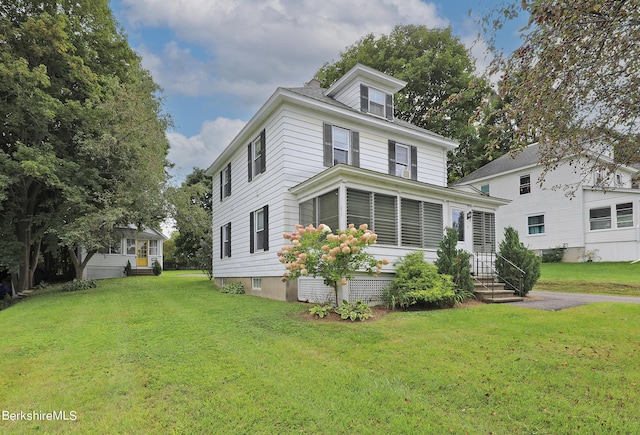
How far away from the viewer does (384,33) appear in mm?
26547

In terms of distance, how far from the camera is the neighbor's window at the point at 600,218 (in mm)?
19016

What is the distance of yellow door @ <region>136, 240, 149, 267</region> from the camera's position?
26906mm

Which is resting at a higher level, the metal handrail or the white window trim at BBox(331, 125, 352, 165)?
the white window trim at BBox(331, 125, 352, 165)

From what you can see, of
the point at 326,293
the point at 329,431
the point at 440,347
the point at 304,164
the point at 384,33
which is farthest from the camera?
the point at 384,33

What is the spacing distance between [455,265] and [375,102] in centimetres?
681

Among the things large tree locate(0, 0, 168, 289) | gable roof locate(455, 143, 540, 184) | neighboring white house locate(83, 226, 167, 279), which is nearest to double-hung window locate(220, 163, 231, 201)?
large tree locate(0, 0, 168, 289)

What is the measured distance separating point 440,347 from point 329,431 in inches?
105

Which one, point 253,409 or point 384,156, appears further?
point 384,156

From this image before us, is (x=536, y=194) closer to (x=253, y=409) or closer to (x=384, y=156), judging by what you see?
(x=384, y=156)

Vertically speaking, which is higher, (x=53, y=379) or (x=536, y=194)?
(x=536, y=194)

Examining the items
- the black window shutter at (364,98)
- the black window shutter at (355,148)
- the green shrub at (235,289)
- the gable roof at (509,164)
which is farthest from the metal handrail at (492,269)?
the gable roof at (509,164)

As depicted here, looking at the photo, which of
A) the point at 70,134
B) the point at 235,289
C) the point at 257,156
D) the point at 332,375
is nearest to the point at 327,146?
the point at 257,156

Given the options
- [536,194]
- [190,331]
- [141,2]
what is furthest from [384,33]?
[190,331]

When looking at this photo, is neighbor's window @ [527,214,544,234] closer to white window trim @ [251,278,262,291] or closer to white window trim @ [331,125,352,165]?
white window trim @ [331,125,352,165]
